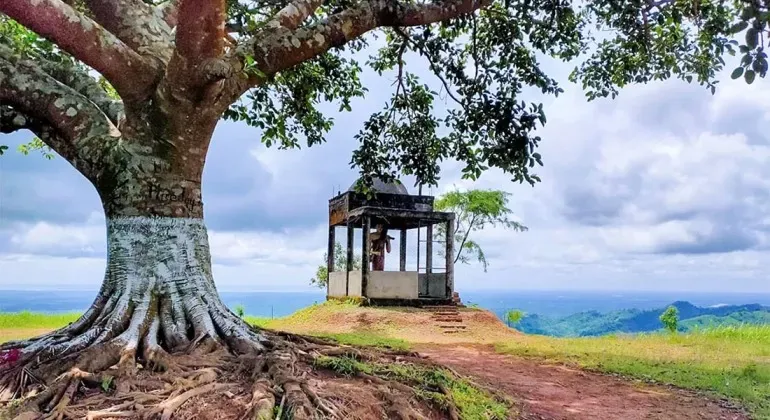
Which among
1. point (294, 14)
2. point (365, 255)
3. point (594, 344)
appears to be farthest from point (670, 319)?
point (294, 14)

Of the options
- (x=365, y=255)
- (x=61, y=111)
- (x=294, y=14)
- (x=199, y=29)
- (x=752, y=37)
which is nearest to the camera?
(x=752, y=37)

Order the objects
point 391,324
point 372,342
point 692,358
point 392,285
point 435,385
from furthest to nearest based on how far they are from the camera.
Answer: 1. point 392,285
2. point 391,324
3. point 372,342
4. point 692,358
5. point 435,385

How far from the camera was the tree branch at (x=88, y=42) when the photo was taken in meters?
5.15

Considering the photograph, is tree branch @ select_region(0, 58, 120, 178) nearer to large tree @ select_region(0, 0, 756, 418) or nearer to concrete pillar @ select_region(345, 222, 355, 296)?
large tree @ select_region(0, 0, 756, 418)

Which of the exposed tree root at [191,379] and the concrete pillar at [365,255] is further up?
the concrete pillar at [365,255]

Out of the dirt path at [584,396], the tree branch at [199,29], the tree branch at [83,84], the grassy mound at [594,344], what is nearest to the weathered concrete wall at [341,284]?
the grassy mound at [594,344]

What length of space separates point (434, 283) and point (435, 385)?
14348 millimetres

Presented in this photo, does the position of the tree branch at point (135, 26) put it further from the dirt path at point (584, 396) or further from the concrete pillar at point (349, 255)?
the concrete pillar at point (349, 255)

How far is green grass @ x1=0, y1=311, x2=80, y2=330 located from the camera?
15.4m

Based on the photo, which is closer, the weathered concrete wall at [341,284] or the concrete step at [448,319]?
the concrete step at [448,319]

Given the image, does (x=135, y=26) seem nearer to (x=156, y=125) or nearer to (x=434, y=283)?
(x=156, y=125)

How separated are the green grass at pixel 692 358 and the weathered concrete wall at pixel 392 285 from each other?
20.0 feet

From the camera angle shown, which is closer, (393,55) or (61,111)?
(61,111)

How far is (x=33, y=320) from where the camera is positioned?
650 inches
